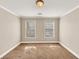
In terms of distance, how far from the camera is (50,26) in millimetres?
8469

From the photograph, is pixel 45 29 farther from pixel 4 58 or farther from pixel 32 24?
pixel 4 58

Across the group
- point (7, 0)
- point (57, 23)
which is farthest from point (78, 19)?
point (57, 23)

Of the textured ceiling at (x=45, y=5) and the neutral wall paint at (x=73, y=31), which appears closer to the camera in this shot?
the textured ceiling at (x=45, y=5)

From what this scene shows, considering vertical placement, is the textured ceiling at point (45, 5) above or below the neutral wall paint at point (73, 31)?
above

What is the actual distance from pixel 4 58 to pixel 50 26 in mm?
4997

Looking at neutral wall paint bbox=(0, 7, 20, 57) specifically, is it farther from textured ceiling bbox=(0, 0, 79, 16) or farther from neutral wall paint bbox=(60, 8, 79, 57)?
neutral wall paint bbox=(60, 8, 79, 57)

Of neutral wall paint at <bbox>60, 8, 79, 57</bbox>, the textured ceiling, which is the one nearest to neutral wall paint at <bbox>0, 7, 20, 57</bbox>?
the textured ceiling

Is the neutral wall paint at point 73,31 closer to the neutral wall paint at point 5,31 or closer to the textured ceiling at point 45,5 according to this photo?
the textured ceiling at point 45,5

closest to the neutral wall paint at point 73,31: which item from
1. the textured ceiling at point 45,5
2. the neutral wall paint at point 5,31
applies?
the textured ceiling at point 45,5

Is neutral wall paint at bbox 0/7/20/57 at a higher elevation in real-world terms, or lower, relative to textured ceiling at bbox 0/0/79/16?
lower

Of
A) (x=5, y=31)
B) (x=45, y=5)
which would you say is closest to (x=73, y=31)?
(x=45, y=5)

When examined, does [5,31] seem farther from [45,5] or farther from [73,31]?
[73,31]

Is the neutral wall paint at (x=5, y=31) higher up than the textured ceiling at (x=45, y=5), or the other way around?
the textured ceiling at (x=45, y=5)

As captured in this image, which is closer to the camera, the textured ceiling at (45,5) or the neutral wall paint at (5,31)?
the textured ceiling at (45,5)
